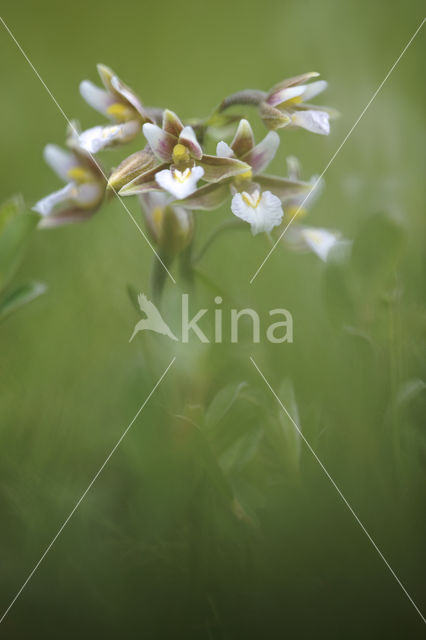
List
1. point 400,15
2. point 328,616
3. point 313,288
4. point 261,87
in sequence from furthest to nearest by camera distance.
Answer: point 261,87
point 400,15
point 313,288
point 328,616

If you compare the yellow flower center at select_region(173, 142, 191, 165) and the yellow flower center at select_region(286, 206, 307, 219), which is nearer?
the yellow flower center at select_region(173, 142, 191, 165)

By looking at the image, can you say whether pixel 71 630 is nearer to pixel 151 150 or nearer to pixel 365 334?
pixel 365 334

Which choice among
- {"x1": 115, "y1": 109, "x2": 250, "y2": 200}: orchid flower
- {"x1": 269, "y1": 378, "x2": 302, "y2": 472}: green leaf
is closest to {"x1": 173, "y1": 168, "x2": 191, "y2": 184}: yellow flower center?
{"x1": 115, "y1": 109, "x2": 250, "y2": 200}: orchid flower

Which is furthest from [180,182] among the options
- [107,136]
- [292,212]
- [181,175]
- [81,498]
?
[81,498]

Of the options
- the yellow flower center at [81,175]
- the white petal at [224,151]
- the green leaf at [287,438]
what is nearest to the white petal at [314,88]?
the white petal at [224,151]

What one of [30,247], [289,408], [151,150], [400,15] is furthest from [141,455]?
[400,15]

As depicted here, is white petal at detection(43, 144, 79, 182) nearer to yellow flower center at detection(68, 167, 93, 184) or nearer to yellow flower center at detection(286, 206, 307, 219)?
yellow flower center at detection(68, 167, 93, 184)
